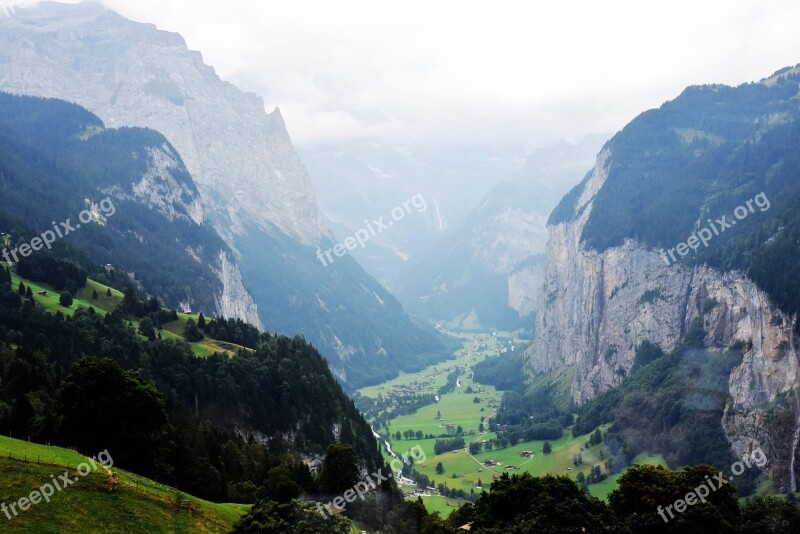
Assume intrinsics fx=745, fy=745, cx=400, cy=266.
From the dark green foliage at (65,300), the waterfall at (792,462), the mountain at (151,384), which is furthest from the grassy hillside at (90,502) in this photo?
the waterfall at (792,462)

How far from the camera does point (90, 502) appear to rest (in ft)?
205

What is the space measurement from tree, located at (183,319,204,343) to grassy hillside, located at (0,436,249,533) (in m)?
95.8

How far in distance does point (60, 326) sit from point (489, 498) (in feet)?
306

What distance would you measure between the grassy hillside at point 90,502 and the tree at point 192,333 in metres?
95.8

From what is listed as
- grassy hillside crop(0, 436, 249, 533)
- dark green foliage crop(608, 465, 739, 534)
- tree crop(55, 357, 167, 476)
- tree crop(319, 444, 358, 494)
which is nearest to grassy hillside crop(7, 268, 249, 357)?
tree crop(319, 444, 358, 494)

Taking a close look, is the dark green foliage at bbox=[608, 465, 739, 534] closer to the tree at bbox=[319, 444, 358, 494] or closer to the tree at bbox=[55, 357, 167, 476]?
the tree at bbox=[319, 444, 358, 494]

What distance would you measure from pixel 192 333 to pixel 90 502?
107 meters

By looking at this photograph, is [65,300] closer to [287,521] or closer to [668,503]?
[287,521]

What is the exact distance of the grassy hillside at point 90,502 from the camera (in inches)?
2322

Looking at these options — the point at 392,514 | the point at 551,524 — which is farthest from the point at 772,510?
the point at 392,514

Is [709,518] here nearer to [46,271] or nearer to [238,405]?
[238,405]

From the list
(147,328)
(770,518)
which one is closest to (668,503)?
(770,518)

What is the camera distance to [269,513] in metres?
67.9

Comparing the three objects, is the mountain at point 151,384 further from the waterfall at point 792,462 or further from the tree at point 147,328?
the waterfall at point 792,462
